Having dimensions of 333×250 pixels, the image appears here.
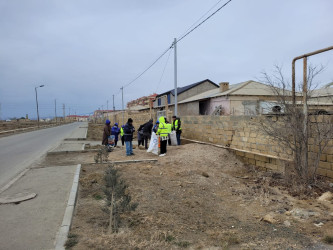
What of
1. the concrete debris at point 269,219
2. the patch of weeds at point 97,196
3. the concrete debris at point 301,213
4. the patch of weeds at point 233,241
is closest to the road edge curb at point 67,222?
the patch of weeds at point 97,196

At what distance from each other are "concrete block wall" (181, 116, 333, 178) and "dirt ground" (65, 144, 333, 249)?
49 centimetres

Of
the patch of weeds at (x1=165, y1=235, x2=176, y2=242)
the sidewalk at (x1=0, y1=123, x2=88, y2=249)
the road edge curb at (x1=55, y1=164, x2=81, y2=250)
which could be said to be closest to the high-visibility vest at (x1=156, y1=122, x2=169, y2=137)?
the sidewalk at (x1=0, y1=123, x2=88, y2=249)

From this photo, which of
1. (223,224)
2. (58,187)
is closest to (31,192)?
(58,187)

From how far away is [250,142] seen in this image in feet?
27.6

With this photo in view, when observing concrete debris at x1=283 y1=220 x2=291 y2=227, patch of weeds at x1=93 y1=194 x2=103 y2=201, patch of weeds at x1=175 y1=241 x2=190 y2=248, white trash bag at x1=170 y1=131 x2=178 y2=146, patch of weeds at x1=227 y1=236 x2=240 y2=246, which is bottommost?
concrete debris at x1=283 y1=220 x2=291 y2=227

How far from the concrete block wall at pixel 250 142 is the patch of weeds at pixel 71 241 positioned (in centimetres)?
522

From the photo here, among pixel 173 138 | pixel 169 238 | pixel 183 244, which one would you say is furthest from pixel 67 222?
pixel 173 138

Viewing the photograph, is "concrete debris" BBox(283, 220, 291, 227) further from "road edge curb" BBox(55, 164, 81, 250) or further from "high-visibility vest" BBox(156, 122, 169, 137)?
"high-visibility vest" BBox(156, 122, 169, 137)

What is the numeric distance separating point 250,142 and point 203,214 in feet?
14.6

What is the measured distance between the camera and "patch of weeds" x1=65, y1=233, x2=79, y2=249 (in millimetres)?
3299

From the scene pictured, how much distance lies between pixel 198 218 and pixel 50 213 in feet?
8.35

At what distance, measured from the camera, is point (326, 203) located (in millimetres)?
4992

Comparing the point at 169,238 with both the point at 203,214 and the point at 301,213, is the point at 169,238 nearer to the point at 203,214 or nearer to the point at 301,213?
the point at 203,214

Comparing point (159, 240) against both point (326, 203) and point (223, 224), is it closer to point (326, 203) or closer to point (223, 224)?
point (223, 224)
